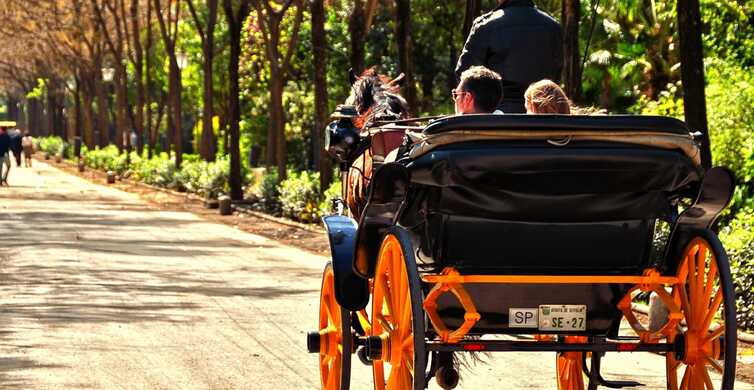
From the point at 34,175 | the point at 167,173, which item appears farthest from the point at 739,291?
the point at 34,175

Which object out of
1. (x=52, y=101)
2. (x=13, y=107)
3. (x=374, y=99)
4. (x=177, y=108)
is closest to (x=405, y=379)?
(x=374, y=99)

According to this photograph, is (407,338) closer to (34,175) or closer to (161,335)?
(161,335)

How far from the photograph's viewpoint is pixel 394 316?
6.87m

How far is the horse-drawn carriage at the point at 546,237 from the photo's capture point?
664 centimetres

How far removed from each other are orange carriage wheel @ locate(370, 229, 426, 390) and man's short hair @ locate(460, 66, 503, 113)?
1.08 m

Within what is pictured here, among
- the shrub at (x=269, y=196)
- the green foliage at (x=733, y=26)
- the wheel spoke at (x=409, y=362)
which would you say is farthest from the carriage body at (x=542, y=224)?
the shrub at (x=269, y=196)

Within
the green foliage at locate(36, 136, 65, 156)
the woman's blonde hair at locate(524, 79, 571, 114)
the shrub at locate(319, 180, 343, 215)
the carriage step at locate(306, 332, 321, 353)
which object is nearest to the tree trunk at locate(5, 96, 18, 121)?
the green foliage at locate(36, 136, 65, 156)

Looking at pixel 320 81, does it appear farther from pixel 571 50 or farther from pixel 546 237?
pixel 546 237

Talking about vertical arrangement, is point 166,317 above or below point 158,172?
above

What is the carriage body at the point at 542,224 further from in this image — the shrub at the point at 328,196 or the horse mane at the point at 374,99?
the shrub at the point at 328,196

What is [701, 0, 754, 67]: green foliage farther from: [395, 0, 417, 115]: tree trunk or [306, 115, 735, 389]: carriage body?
[306, 115, 735, 389]: carriage body

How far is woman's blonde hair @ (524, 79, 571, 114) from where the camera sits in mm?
7430

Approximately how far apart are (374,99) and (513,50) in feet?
2.77

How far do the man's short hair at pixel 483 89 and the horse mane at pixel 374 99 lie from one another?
95cm
